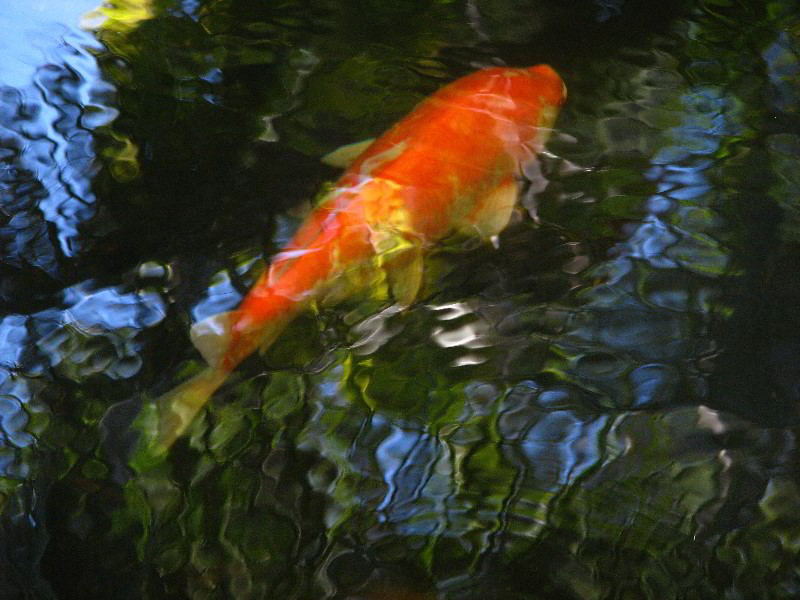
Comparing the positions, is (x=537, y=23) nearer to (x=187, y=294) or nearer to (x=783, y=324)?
(x=783, y=324)

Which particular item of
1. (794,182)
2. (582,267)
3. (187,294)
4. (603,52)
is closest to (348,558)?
(187,294)

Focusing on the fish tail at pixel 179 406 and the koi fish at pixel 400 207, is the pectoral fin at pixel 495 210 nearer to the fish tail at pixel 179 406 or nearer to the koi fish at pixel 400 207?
the koi fish at pixel 400 207

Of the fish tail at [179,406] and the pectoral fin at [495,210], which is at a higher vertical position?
the pectoral fin at [495,210]

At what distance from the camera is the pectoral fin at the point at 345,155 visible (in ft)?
6.84

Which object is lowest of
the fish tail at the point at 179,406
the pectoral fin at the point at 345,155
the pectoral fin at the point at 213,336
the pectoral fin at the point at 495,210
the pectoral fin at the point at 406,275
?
the fish tail at the point at 179,406

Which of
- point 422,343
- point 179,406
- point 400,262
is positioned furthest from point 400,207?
point 179,406

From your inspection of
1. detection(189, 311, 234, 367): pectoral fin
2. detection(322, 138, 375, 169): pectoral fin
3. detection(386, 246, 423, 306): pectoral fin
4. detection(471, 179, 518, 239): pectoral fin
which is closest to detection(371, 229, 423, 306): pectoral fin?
detection(386, 246, 423, 306): pectoral fin

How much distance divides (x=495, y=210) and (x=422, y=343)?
18.2 inches

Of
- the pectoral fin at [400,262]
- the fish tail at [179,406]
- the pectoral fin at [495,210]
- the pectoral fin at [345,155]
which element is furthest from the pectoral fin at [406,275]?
the fish tail at [179,406]

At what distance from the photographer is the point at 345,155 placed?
2.10m

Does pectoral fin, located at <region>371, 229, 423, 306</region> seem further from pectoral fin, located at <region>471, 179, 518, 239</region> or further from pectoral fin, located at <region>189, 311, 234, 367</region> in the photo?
pectoral fin, located at <region>189, 311, 234, 367</region>

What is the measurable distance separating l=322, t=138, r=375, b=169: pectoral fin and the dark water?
3 cm

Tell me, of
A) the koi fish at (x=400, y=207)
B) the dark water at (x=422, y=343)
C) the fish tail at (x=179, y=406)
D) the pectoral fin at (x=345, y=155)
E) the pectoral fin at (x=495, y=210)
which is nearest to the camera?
the dark water at (x=422, y=343)

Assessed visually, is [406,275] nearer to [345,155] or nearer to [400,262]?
[400,262]
